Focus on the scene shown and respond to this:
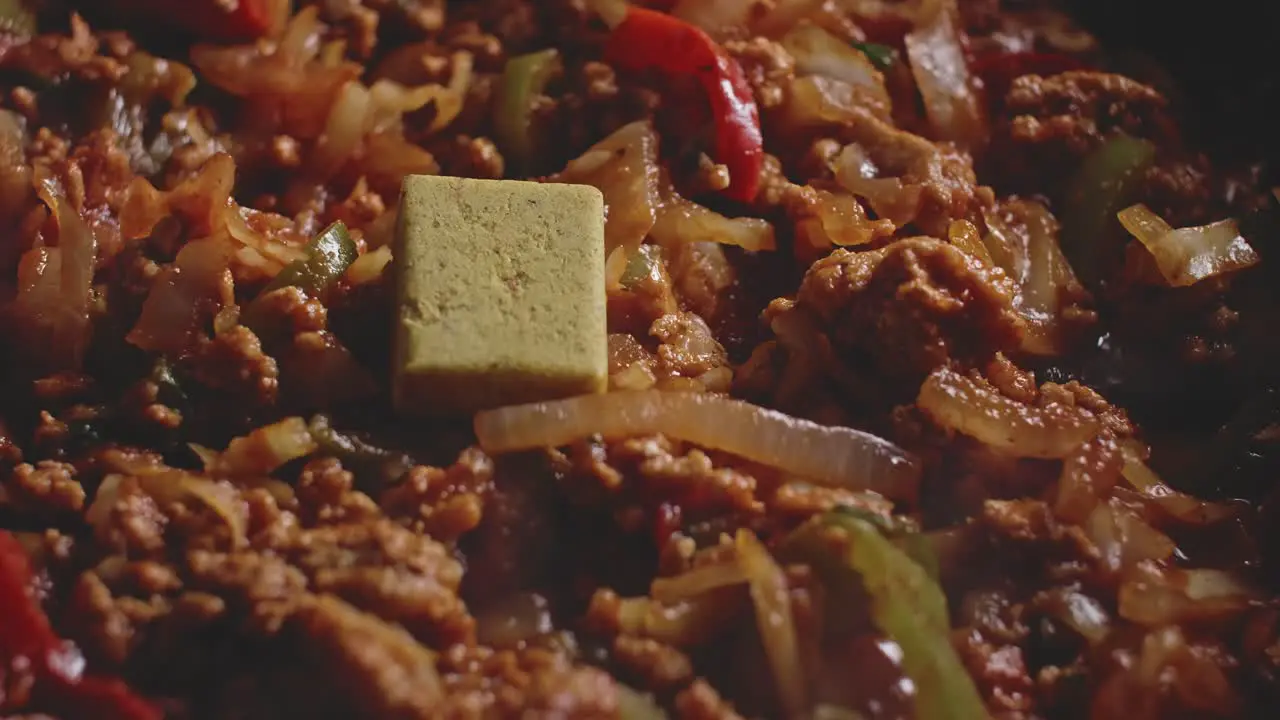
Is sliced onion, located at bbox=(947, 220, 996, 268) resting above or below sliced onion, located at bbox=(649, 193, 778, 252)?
above

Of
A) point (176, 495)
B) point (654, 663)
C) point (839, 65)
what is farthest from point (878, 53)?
point (176, 495)

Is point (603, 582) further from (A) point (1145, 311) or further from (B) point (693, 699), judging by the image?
(A) point (1145, 311)

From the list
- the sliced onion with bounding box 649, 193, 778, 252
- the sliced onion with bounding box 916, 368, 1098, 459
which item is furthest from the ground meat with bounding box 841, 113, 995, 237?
the sliced onion with bounding box 916, 368, 1098, 459

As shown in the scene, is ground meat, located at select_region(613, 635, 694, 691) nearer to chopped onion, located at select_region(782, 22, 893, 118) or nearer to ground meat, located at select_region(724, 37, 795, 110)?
ground meat, located at select_region(724, 37, 795, 110)

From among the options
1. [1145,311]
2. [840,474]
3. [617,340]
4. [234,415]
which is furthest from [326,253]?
[1145,311]

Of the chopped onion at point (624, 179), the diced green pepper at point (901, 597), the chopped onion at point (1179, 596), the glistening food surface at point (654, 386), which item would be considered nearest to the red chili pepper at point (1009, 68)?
the glistening food surface at point (654, 386)
